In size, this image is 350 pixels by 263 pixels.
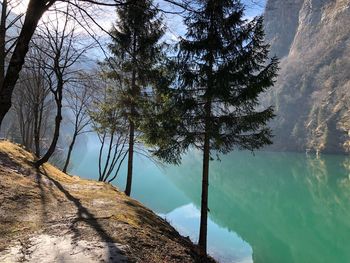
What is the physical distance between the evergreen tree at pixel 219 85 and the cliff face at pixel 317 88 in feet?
226

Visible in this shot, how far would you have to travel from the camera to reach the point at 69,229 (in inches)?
272

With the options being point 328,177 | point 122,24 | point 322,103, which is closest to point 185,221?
point 122,24

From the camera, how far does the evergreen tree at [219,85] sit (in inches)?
403

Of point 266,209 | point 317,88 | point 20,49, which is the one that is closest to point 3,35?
point 20,49

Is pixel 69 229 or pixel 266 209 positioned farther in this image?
pixel 266 209

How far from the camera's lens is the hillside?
227 inches

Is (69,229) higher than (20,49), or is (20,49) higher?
(20,49)

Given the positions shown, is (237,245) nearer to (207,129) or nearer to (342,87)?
(207,129)

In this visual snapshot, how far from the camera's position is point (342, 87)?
86.2 metres

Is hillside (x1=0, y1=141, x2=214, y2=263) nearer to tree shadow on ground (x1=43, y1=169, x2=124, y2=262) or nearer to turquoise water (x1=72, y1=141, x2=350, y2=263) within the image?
tree shadow on ground (x1=43, y1=169, x2=124, y2=262)

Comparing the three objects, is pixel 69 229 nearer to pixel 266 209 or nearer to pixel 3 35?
pixel 3 35

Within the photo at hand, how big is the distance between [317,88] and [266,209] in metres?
72.4

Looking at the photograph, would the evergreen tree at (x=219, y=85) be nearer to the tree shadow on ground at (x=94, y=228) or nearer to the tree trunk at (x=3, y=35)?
the tree shadow on ground at (x=94, y=228)

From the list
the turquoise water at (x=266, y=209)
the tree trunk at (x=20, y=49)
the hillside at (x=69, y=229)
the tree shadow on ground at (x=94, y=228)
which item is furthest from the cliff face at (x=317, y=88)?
the tree trunk at (x=20, y=49)
